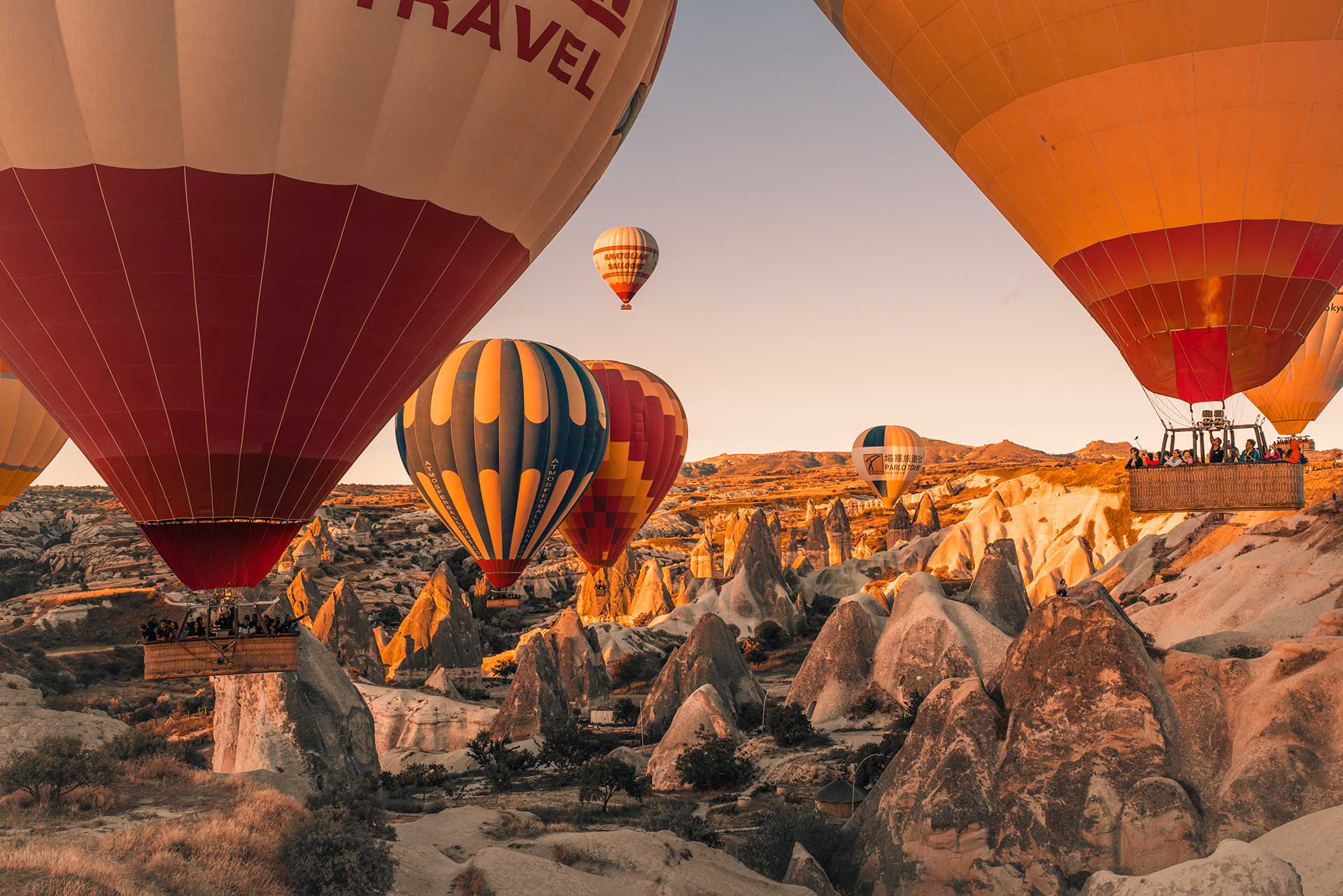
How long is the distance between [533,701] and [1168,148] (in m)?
27.7

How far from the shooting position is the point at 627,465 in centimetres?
4266

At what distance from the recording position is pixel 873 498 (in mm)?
158500

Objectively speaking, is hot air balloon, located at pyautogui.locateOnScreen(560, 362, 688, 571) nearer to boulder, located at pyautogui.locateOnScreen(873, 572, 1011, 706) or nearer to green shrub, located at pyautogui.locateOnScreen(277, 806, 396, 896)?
boulder, located at pyautogui.locateOnScreen(873, 572, 1011, 706)

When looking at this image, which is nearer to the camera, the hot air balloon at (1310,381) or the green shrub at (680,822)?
the green shrub at (680,822)

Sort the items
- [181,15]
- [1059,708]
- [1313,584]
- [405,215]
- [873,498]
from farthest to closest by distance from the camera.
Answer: [873,498], [1313,584], [1059,708], [405,215], [181,15]

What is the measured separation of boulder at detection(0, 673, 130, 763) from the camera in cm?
2253

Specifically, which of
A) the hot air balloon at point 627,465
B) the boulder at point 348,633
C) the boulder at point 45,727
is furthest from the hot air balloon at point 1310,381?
the boulder at point 45,727

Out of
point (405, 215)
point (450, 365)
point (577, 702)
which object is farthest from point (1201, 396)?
point (577, 702)

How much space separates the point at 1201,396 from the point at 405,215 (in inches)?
536

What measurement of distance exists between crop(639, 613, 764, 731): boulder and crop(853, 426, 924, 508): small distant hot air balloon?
167 feet

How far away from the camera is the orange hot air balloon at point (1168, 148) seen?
52.2 feet

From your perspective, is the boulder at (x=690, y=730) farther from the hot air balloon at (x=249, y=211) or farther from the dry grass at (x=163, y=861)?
the hot air balloon at (x=249, y=211)

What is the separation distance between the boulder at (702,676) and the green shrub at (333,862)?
21359 mm

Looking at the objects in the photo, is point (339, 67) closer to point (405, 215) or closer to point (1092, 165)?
point (405, 215)
